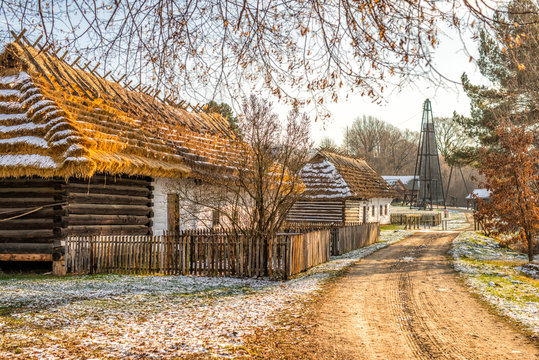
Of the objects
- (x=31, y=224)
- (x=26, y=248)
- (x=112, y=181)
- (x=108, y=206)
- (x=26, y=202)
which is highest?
(x=112, y=181)

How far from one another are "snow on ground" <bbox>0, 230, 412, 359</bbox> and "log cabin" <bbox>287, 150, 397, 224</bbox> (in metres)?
17.3

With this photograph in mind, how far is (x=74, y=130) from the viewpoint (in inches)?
501

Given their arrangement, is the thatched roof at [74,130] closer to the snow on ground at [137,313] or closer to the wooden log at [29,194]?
the wooden log at [29,194]

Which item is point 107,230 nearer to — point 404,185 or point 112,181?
point 112,181

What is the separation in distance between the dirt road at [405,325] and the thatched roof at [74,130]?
6.06 m

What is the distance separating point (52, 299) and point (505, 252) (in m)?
20.3

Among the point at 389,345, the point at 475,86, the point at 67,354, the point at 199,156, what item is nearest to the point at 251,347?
the point at 389,345

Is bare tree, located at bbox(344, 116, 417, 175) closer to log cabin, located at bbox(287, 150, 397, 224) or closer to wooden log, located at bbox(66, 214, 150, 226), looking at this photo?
log cabin, located at bbox(287, 150, 397, 224)

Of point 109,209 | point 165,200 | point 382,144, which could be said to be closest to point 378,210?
point 165,200

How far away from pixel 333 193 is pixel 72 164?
65.0 ft

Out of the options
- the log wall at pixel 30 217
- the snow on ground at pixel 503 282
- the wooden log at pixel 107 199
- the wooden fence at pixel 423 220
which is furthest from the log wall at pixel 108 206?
the wooden fence at pixel 423 220

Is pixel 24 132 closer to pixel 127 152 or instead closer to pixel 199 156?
pixel 127 152

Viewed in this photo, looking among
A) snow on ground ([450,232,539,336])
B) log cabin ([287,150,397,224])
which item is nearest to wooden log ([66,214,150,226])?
snow on ground ([450,232,539,336])

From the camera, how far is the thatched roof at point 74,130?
487 inches
